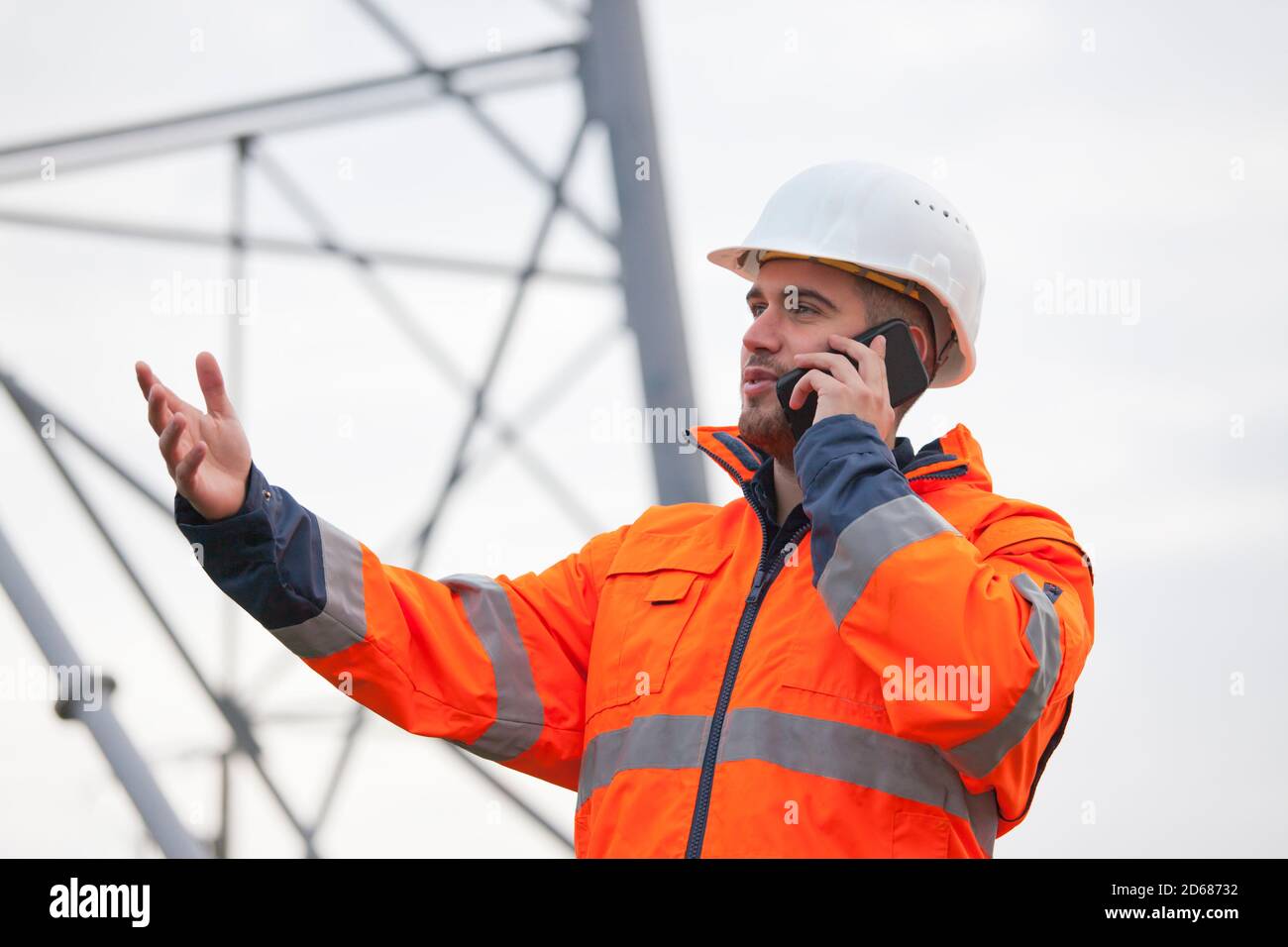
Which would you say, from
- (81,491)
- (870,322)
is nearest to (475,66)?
(81,491)

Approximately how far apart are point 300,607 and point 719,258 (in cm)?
172

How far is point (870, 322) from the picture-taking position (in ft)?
13.2

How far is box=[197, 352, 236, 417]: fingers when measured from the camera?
11.2ft

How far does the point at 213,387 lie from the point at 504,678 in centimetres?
93

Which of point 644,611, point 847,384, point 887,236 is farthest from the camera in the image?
point 887,236

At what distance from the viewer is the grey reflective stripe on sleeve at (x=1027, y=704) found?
10.6 ft

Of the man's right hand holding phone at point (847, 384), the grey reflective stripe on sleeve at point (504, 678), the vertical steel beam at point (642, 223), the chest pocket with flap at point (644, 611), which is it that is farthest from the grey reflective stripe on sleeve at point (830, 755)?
the vertical steel beam at point (642, 223)

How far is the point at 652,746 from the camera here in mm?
3545

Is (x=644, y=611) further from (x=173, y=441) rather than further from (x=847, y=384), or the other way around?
(x=173, y=441)

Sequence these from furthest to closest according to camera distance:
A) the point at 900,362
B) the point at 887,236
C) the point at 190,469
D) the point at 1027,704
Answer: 1. the point at 887,236
2. the point at 900,362
3. the point at 190,469
4. the point at 1027,704

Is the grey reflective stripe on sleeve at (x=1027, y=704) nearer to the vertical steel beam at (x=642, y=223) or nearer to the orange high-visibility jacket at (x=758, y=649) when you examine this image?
the orange high-visibility jacket at (x=758, y=649)

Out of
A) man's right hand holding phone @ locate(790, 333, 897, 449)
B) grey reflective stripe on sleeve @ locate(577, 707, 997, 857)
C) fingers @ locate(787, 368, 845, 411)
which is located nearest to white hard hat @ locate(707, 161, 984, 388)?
man's right hand holding phone @ locate(790, 333, 897, 449)

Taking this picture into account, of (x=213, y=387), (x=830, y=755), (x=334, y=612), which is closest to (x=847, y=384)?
(x=830, y=755)

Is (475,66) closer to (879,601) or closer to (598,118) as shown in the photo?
(598,118)
